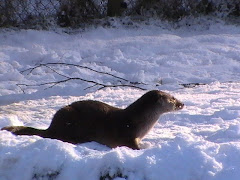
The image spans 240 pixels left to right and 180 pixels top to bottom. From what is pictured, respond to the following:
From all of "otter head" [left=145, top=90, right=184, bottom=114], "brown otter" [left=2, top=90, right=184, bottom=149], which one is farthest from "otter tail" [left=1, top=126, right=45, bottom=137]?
"otter head" [left=145, top=90, right=184, bottom=114]

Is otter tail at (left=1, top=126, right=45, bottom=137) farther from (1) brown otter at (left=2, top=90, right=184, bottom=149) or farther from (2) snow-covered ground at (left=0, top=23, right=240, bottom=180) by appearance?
(2) snow-covered ground at (left=0, top=23, right=240, bottom=180)

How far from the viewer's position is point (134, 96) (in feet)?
22.3

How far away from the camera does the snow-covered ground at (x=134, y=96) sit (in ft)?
10.6

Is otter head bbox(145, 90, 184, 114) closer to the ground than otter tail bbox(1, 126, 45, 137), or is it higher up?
higher up

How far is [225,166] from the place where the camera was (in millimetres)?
3146

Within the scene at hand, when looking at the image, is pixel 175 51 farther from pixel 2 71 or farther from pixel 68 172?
pixel 68 172

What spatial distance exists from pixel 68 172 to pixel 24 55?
7106 millimetres

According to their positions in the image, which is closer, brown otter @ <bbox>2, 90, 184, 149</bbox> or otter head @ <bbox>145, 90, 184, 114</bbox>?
brown otter @ <bbox>2, 90, 184, 149</bbox>

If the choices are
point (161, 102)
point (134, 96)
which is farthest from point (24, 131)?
point (134, 96)

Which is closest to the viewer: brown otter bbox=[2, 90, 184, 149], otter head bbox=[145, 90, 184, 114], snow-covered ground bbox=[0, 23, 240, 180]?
snow-covered ground bbox=[0, 23, 240, 180]

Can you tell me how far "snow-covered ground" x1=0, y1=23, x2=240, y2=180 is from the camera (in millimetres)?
3230

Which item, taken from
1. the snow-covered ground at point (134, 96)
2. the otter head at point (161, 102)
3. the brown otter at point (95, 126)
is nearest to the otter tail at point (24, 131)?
the brown otter at point (95, 126)

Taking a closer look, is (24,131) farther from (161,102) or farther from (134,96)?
(134,96)

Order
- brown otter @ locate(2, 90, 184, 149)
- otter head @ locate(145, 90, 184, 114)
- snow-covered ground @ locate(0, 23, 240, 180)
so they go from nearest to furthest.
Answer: snow-covered ground @ locate(0, 23, 240, 180) < brown otter @ locate(2, 90, 184, 149) < otter head @ locate(145, 90, 184, 114)
